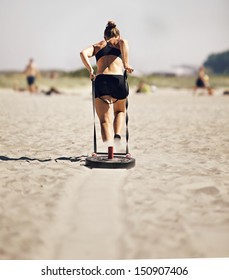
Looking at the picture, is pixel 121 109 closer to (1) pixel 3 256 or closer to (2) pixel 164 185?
(2) pixel 164 185

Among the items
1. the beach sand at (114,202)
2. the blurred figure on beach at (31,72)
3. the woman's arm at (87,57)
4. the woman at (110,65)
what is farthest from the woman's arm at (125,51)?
the blurred figure on beach at (31,72)

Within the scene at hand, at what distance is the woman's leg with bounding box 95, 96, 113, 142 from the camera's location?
13.5ft

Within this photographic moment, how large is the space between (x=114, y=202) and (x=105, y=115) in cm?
130

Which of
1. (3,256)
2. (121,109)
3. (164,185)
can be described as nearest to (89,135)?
(121,109)

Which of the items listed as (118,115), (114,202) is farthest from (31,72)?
(114,202)

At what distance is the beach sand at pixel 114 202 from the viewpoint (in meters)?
2.32

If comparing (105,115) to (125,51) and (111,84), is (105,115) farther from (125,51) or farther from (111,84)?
(125,51)

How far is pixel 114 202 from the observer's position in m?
3.02

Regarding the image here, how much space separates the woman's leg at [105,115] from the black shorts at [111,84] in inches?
3.8

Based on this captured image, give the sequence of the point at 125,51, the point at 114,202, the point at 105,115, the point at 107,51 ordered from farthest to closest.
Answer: the point at 105,115 < the point at 107,51 < the point at 125,51 < the point at 114,202

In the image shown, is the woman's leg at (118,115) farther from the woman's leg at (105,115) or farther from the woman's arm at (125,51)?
the woman's arm at (125,51)

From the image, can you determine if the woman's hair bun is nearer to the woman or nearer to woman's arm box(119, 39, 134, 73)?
the woman

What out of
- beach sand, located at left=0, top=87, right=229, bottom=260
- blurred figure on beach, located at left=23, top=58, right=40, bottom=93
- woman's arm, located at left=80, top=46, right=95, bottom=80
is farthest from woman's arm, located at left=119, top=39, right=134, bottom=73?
blurred figure on beach, located at left=23, top=58, right=40, bottom=93

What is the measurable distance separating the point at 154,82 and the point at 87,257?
26408 mm
